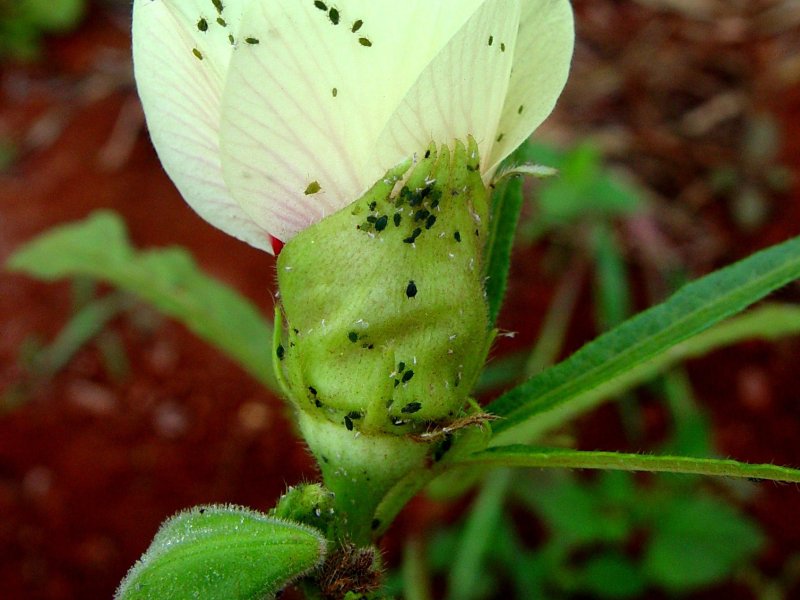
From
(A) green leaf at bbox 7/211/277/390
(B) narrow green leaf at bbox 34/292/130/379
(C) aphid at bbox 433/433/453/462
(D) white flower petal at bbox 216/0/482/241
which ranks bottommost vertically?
(C) aphid at bbox 433/433/453/462

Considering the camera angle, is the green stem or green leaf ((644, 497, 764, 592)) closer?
the green stem

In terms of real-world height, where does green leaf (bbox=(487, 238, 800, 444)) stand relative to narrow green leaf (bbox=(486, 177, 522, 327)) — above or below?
below

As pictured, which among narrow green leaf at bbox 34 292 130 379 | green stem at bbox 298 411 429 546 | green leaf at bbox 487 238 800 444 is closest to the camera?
green stem at bbox 298 411 429 546

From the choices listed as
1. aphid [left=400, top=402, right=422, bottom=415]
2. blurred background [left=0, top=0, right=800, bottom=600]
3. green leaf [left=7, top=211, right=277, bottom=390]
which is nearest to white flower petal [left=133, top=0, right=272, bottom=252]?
aphid [left=400, top=402, right=422, bottom=415]

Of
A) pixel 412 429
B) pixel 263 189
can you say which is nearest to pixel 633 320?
pixel 412 429

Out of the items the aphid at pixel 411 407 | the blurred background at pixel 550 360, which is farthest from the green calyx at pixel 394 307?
the blurred background at pixel 550 360

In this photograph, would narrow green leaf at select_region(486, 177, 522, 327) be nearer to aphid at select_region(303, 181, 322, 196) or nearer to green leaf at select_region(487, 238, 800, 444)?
green leaf at select_region(487, 238, 800, 444)

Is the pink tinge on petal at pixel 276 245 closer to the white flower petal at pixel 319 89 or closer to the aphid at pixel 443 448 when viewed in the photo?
the white flower petal at pixel 319 89

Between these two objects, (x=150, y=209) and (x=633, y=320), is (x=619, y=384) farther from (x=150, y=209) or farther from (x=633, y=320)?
(x=150, y=209)
